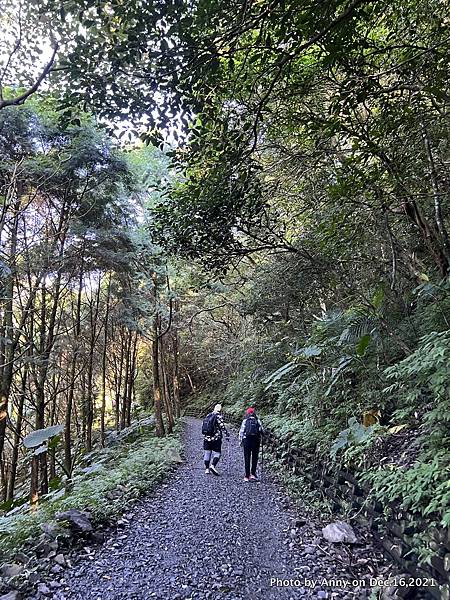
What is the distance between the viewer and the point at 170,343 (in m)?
24.0

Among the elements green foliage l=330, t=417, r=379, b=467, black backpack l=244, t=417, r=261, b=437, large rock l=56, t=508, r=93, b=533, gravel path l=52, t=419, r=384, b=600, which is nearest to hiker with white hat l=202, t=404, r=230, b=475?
black backpack l=244, t=417, r=261, b=437

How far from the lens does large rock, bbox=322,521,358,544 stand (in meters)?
4.66

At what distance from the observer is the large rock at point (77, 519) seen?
526 cm

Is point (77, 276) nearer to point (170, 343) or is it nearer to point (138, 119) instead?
point (138, 119)

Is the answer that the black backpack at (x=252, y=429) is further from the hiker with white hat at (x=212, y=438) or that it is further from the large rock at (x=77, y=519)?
the large rock at (x=77, y=519)

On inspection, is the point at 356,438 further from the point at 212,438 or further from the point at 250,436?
the point at 212,438

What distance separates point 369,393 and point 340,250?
2.55 meters

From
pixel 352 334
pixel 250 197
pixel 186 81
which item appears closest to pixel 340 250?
pixel 352 334

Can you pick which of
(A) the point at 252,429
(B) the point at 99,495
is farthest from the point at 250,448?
(B) the point at 99,495

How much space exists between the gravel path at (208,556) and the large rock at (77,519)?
1.09 feet

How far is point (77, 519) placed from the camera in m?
5.37

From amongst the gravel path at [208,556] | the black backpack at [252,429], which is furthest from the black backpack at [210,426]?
the gravel path at [208,556]

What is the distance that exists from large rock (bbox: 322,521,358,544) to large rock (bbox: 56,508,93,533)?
3.31m

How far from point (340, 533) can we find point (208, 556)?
170 centimetres
